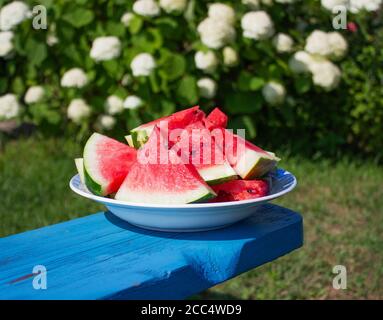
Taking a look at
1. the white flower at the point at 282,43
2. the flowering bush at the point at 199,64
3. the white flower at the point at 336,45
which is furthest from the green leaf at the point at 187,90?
the white flower at the point at 336,45

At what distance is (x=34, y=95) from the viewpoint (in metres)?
3.91

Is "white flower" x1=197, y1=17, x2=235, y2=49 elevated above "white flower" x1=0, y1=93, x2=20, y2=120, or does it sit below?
above

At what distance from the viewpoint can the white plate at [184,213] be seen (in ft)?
4.11

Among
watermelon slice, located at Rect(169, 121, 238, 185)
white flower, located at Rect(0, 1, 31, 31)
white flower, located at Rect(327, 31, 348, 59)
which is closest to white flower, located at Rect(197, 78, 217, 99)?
white flower, located at Rect(327, 31, 348, 59)

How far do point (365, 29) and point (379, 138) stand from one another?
804mm

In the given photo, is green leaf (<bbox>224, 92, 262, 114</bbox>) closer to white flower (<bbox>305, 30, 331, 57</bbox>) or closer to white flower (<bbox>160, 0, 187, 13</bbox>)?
white flower (<bbox>305, 30, 331, 57</bbox>)

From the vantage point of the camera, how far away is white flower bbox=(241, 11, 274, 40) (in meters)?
3.46

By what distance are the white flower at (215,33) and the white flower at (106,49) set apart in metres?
0.55

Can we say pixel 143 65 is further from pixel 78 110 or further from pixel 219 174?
pixel 219 174

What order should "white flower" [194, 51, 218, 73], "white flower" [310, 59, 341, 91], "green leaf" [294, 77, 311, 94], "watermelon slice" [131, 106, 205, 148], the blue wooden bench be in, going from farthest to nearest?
"green leaf" [294, 77, 311, 94] → "white flower" [310, 59, 341, 91] → "white flower" [194, 51, 218, 73] → "watermelon slice" [131, 106, 205, 148] → the blue wooden bench

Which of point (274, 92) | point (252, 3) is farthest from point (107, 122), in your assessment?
point (252, 3)

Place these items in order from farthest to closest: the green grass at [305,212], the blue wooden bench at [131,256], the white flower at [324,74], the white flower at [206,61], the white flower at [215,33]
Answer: the white flower at [324,74]
the white flower at [206,61]
the white flower at [215,33]
the green grass at [305,212]
the blue wooden bench at [131,256]

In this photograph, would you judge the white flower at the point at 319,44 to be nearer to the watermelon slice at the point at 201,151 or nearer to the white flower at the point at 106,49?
the white flower at the point at 106,49

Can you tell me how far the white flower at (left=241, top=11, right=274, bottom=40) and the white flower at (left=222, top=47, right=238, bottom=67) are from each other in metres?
0.13
